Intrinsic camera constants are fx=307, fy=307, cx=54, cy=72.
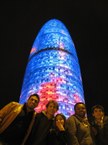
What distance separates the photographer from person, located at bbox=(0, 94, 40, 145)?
4609mm

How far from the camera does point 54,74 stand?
46.2 ft

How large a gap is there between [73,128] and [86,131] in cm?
24

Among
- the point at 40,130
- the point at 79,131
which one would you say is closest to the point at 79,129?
the point at 79,131

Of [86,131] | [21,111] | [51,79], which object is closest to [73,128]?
[86,131]

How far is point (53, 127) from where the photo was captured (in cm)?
505

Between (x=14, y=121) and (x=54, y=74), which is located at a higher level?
(x=54, y=74)

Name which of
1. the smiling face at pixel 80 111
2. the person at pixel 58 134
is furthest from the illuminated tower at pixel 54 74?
the person at pixel 58 134

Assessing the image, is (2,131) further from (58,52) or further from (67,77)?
(58,52)

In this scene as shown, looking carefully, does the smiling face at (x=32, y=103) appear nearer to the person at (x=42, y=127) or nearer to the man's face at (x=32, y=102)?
the man's face at (x=32, y=102)

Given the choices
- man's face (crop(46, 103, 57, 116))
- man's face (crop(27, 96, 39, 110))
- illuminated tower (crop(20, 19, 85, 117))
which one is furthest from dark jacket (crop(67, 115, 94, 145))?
illuminated tower (crop(20, 19, 85, 117))

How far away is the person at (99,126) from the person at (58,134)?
0.57 metres

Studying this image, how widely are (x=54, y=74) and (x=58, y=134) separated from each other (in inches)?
366

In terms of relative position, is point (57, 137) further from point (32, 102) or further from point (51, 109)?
→ point (32, 102)

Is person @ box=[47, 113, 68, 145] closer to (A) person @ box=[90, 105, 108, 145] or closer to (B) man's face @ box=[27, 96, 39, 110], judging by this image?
(B) man's face @ box=[27, 96, 39, 110]
